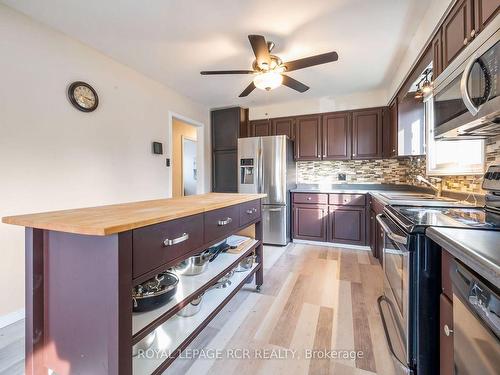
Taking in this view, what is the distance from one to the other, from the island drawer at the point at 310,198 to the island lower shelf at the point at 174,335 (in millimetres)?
2263

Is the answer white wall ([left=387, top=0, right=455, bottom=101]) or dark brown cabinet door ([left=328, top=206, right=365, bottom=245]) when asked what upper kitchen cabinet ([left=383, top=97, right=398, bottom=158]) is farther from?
dark brown cabinet door ([left=328, top=206, right=365, bottom=245])

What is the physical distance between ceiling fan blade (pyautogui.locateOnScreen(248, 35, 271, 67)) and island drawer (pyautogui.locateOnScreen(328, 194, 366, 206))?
2.20 metres

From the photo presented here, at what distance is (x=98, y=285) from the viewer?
34.5 inches

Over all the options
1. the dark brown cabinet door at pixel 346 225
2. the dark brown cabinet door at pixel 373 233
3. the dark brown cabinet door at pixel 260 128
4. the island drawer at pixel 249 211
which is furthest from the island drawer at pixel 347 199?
the island drawer at pixel 249 211

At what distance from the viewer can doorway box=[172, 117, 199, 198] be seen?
16.5ft

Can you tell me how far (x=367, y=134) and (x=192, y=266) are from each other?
11.0 ft

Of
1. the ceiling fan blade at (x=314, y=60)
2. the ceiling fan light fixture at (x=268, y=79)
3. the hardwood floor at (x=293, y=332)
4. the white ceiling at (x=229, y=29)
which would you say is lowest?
the hardwood floor at (x=293, y=332)

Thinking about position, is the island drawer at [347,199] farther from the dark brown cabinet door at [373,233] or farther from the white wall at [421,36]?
the white wall at [421,36]

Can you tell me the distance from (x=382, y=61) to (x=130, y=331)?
11.1ft

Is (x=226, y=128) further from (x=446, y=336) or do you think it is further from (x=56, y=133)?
(x=446, y=336)

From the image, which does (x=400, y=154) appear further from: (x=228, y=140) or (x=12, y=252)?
(x=12, y=252)

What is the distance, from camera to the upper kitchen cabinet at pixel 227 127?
4.31 m

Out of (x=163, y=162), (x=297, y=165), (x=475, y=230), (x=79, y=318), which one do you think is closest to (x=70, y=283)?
(x=79, y=318)

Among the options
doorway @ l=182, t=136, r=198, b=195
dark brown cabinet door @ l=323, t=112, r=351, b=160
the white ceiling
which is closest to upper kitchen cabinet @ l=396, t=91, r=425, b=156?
the white ceiling
